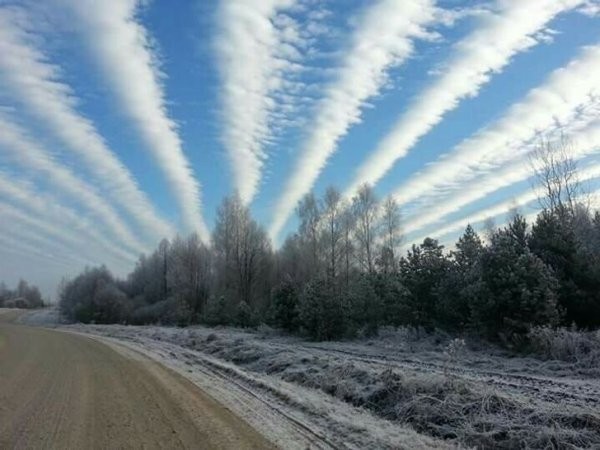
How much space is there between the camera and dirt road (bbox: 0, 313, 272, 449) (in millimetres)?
7551

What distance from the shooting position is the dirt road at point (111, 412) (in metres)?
7.55

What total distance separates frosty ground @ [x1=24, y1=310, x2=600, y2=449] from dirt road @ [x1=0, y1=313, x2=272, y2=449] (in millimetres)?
665

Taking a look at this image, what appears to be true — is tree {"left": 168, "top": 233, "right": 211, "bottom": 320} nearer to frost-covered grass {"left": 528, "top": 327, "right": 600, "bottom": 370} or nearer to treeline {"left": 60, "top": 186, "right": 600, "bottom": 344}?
treeline {"left": 60, "top": 186, "right": 600, "bottom": 344}

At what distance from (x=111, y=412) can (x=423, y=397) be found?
5.62m

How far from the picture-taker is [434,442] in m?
7.48

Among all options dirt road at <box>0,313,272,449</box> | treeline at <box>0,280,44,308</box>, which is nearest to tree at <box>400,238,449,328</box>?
dirt road at <box>0,313,272,449</box>

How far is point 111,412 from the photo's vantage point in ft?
31.2

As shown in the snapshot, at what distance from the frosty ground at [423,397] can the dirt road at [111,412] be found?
0.67 metres

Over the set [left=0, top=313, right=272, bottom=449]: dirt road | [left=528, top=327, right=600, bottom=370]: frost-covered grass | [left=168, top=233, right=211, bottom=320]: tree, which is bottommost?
[left=0, top=313, right=272, bottom=449]: dirt road

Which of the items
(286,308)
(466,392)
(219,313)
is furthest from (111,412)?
(219,313)

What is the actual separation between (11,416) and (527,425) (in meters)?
8.42

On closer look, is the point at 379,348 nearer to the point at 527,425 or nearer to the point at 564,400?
the point at 564,400

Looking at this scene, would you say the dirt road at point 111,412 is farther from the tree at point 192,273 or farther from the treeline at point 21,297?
the treeline at point 21,297

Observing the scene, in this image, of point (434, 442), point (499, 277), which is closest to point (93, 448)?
point (434, 442)
